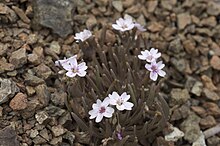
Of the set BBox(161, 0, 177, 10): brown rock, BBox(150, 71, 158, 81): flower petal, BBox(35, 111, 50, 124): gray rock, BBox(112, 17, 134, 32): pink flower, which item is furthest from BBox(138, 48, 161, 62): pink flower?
BBox(161, 0, 177, 10): brown rock

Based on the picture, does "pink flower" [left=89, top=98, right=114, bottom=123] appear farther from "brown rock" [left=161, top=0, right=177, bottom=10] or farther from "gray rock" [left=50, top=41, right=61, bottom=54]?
"brown rock" [left=161, top=0, right=177, bottom=10]

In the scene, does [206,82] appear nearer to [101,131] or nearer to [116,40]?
[116,40]

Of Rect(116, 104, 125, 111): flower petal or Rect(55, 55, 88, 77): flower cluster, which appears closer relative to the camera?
Rect(116, 104, 125, 111): flower petal

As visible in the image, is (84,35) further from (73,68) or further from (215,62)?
(215,62)

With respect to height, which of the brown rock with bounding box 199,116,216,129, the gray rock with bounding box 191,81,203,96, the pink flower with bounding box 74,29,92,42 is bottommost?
the brown rock with bounding box 199,116,216,129

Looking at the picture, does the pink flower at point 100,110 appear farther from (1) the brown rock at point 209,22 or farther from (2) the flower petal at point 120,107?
(1) the brown rock at point 209,22

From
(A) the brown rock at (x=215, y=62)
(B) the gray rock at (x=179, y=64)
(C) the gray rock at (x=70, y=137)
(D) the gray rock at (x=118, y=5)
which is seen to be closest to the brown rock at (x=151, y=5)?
(D) the gray rock at (x=118, y=5)

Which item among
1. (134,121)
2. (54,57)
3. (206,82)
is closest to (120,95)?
(134,121)
